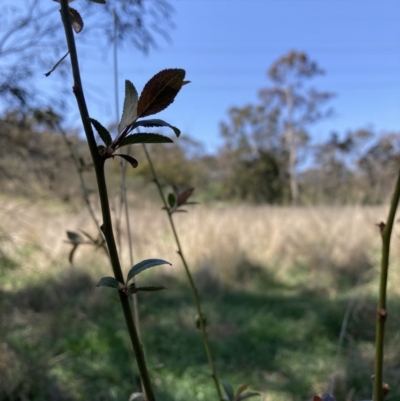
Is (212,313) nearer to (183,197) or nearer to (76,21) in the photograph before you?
(183,197)

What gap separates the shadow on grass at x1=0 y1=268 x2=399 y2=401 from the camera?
1630 millimetres

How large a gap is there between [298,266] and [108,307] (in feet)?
6.47

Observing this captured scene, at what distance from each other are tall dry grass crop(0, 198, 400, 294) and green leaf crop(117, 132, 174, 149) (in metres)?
2.91

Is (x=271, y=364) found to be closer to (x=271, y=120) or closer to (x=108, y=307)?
(x=108, y=307)

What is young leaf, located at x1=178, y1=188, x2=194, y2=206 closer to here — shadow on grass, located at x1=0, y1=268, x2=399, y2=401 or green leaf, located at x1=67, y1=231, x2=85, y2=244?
green leaf, located at x1=67, y1=231, x2=85, y2=244

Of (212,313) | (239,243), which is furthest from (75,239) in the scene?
(239,243)

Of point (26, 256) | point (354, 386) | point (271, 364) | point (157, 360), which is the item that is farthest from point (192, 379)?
point (26, 256)

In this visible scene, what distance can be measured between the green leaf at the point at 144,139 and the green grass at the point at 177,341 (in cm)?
120

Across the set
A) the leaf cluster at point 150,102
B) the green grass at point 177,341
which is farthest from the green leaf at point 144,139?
the green grass at point 177,341

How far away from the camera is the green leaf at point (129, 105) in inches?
8.2

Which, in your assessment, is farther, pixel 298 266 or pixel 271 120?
pixel 271 120

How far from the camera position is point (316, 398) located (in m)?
0.25

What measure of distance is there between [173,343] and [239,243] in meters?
1.81

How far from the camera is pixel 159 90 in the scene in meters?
0.21
